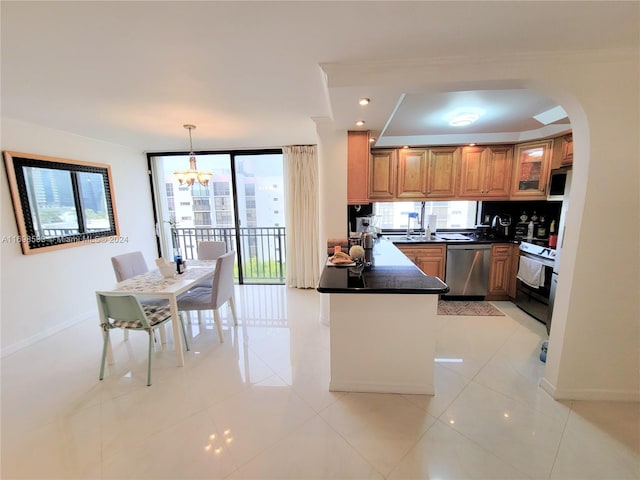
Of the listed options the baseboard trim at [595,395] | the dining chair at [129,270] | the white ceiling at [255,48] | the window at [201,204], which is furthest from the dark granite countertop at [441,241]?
the window at [201,204]

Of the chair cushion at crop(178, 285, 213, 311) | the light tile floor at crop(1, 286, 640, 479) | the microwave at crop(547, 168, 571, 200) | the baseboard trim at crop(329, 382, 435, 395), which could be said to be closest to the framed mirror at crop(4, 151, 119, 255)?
the light tile floor at crop(1, 286, 640, 479)

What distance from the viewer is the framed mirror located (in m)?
2.71

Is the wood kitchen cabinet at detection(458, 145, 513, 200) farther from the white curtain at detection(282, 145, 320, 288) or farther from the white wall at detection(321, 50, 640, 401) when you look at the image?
the white curtain at detection(282, 145, 320, 288)

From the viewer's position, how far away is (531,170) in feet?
11.0

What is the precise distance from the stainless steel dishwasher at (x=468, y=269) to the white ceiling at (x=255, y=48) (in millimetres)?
1740

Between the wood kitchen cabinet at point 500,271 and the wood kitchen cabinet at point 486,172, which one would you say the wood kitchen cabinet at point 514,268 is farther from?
the wood kitchen cabinet at point 486,172

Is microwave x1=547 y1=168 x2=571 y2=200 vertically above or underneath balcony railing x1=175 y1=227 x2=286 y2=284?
above

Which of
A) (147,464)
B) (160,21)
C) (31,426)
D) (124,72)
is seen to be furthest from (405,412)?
(124,72)

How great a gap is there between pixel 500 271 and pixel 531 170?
1393 mm

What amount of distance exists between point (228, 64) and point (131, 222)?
363 cm

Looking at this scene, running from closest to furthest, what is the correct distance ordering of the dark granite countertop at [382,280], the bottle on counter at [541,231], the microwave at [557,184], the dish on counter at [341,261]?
the dark granite countertop at [382,280], the dish on counter at [341,261], the microwave at [557,184], the bottle on counter at [541,231]

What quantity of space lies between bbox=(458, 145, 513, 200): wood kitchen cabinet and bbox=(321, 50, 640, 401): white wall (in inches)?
75.8

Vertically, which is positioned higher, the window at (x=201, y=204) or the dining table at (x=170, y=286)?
the window at (x=201, y=204)

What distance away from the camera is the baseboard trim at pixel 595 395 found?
183 centimetres
